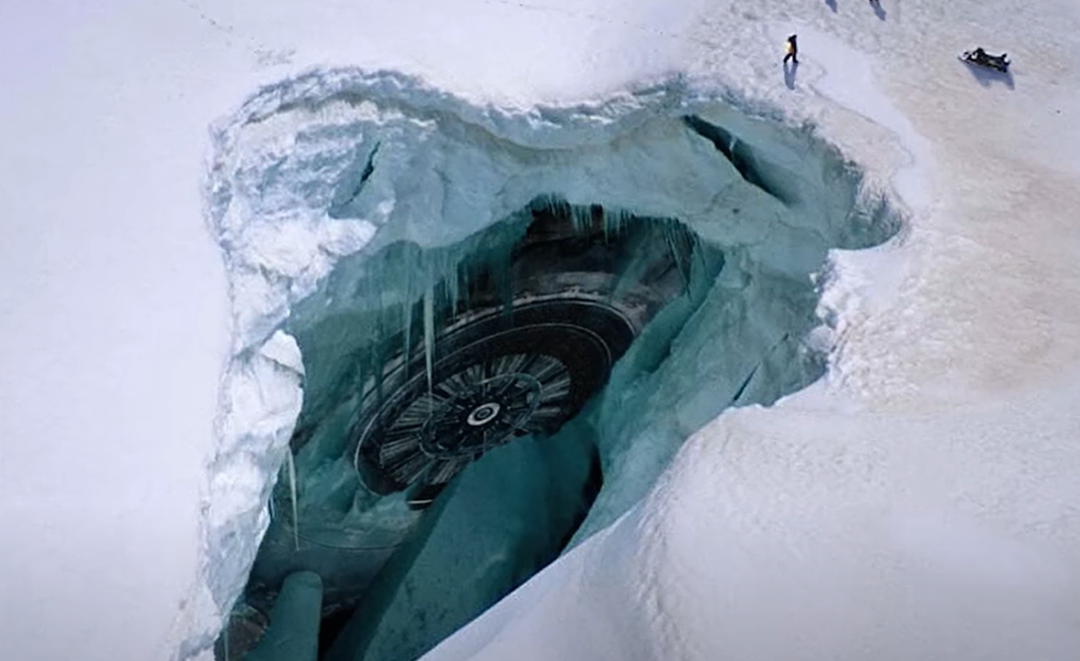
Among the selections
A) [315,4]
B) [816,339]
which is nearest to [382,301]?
[315,4]

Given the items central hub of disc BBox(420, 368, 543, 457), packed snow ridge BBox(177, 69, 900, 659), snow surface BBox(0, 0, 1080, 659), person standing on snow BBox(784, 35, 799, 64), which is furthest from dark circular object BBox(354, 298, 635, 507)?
person standing on snow BBox(784, 35, 799, 64)

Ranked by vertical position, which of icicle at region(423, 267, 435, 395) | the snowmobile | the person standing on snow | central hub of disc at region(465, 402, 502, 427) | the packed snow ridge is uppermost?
the person standing on snow

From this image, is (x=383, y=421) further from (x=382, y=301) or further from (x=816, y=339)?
(x=816, y=339)

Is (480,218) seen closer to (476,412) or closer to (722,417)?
(476,412)

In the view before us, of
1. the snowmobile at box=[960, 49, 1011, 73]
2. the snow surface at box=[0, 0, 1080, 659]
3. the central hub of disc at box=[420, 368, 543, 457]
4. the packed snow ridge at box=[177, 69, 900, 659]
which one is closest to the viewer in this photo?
the snow surface at box=[0, 0, 1080, 659]

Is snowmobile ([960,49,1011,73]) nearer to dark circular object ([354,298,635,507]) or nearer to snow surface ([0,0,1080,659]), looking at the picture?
snow surface ([0,0,1080,659])
